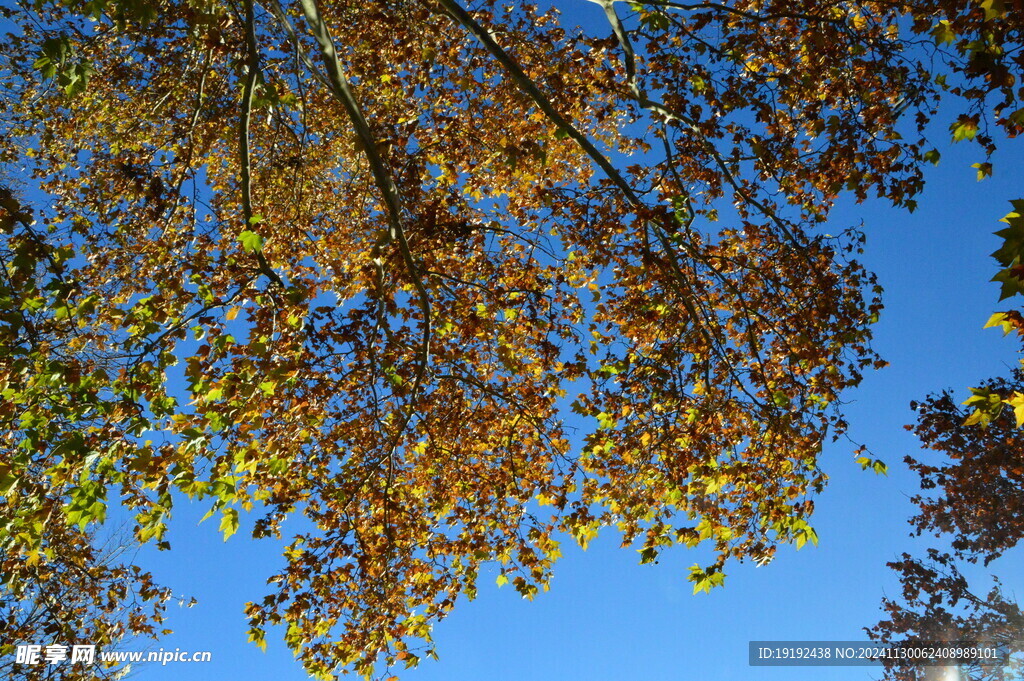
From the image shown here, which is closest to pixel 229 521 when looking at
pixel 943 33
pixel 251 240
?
pixel 251 240

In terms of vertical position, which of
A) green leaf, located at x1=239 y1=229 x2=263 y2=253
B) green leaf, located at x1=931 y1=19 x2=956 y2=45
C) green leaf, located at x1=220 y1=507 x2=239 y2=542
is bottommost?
green leaf, located at x1=220 y1=507 x2=239 y2=542

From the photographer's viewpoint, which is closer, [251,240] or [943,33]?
[251,240]

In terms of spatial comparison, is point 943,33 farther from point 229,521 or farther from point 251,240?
point 229,521

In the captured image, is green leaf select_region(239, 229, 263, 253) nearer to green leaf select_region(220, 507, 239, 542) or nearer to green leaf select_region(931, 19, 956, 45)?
green leaf select_region(220, 507, 239, 542)

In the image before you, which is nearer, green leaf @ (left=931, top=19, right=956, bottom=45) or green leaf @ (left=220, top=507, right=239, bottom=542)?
green leaf @ (left=220, top=507, right=239, bottom=542)

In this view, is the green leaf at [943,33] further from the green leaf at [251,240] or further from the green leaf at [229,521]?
the green leaf at [229,521]

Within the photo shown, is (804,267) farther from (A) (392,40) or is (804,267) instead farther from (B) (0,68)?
(B) (0,68)

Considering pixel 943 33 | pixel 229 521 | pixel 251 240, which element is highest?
pixel 943 33

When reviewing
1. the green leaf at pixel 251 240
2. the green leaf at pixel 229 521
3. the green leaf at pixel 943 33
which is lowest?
the green leaf at pixel 229 521

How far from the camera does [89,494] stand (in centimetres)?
548

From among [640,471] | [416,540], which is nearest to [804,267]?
[640,471]

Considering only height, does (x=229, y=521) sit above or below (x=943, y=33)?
below

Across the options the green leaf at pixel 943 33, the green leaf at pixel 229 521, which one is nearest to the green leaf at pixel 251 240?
the green leaf at pixel 229 521

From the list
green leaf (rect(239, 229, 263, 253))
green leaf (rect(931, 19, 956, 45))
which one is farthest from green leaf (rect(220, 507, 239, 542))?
green leaf (rect(931, 19, 956, 45))
